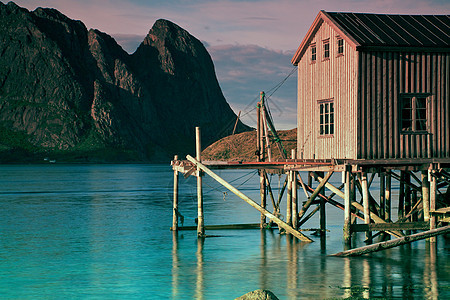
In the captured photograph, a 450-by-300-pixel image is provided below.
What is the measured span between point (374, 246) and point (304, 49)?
1226cm

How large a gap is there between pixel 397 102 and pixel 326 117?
3.57 metres

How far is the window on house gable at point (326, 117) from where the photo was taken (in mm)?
29594

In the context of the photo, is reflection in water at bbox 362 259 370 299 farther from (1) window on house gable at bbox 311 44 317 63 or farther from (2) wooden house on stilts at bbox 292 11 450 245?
(1) window on house gable at bbox 311 44 317 63

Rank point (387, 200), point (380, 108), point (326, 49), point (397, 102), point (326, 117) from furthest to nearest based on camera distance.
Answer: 1. point (387, 200)
2. point (326, 49)
3. point (326, 117)
4. point (397, 102)
5. point (380, 108)

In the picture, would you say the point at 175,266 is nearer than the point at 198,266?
No

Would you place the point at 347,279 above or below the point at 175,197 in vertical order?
below

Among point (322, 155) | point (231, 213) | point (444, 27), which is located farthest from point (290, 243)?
point (231, 213)

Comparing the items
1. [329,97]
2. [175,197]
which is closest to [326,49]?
[329,97]

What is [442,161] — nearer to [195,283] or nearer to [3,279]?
[195,283]

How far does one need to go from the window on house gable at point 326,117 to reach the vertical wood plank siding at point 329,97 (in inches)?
8.8

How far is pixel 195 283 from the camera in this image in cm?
2298

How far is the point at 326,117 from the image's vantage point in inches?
1185

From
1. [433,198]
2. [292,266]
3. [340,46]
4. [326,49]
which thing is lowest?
[292,266]

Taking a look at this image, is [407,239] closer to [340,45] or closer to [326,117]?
[326,117]
